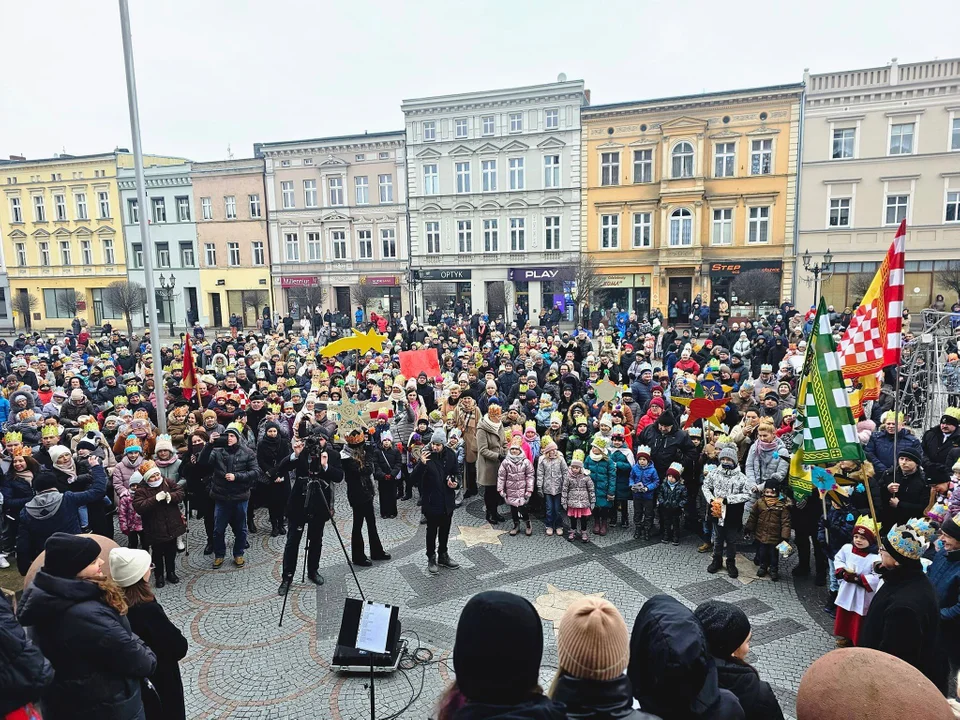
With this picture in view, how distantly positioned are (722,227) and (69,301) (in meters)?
43.0

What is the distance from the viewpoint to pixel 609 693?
8.53 feet

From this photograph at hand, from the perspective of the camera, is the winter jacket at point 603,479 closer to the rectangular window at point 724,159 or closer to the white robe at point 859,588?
the white robe at point 859,588

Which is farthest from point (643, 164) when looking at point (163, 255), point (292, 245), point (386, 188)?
point (163, 255)

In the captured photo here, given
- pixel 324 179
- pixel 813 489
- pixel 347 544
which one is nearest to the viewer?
pixel 813 489

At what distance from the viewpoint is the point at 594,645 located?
8.62 feet

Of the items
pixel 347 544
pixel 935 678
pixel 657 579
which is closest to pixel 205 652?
pixel 347 544

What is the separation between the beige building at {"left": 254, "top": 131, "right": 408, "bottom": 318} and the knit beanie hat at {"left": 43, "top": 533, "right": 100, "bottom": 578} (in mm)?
33976

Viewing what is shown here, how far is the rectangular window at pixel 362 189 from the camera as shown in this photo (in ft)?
127

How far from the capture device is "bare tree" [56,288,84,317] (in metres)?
43.1

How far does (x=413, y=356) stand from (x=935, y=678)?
421 inches

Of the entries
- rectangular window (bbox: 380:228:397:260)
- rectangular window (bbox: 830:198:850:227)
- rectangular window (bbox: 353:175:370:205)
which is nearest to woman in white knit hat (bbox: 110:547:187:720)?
rectangular window (bbox: 830:198:850:227)

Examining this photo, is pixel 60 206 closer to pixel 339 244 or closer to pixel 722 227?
pixel 339 244

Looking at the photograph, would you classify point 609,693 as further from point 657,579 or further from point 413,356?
point 413,356

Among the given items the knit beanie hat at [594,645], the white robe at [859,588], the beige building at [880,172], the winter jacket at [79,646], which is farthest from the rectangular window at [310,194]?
the knit beanie hat at [594,645]
